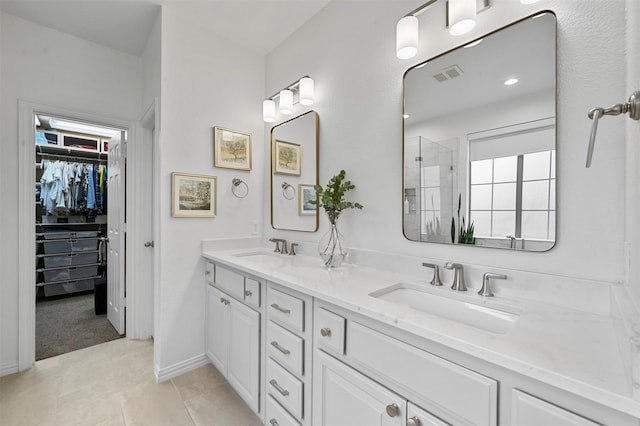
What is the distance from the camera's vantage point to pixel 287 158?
2.26 metres

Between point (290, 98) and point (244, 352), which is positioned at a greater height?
point (290, 98)

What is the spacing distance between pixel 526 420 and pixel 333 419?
71cm

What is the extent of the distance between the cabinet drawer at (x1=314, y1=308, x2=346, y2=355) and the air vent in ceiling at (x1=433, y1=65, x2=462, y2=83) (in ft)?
3.93

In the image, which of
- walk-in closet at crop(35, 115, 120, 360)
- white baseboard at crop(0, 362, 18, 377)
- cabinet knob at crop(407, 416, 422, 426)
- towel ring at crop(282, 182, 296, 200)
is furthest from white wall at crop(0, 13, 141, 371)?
cabinet knob at crop(407, 416, 422, 426)

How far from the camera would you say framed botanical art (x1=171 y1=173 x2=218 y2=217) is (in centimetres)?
204

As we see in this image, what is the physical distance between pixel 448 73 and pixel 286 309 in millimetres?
1363

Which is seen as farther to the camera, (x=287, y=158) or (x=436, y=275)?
(x=287, y=158)

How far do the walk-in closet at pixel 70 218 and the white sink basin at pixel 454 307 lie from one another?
3.55m

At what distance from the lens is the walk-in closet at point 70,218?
362cm

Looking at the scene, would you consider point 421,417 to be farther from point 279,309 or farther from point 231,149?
point 231,149

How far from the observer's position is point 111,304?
296 centimetres

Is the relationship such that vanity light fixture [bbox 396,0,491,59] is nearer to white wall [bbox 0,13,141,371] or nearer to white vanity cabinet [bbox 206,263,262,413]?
white vanity cabinet [bbox 206,263,262,413]

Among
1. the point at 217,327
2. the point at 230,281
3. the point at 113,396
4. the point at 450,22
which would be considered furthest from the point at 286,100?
the point at 113,396

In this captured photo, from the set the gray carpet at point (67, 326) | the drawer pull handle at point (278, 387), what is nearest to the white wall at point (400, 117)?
the drawer pull handle at point (278, 387)
